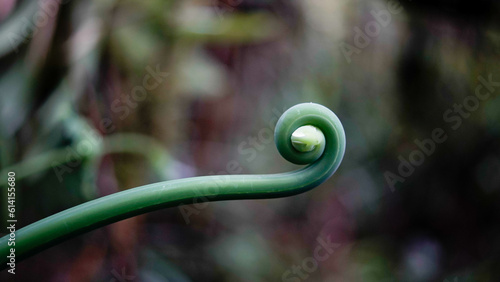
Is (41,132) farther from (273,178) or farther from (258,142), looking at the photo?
(273,178)

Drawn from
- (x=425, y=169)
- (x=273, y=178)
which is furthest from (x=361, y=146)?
(x=273, y=178)
